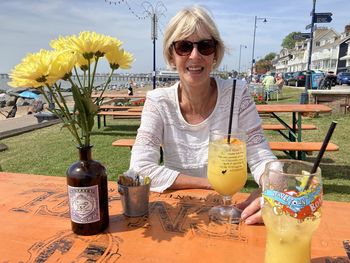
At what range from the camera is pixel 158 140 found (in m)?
1.88

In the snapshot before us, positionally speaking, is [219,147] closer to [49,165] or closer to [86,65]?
[86,65]

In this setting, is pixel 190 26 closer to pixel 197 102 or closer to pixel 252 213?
pixel 197 102

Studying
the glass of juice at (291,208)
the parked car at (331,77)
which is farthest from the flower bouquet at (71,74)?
the parked car at (331,77)

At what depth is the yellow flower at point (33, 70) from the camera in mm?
995

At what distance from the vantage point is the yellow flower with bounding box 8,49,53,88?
3.26 ft

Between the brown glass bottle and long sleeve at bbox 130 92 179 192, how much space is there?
1.21 ft

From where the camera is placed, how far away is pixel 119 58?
1245mm

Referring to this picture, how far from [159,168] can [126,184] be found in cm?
37

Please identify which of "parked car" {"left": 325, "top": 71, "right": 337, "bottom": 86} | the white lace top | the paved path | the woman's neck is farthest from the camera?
"parked car" {"left": 325, "top": 71, "right": 337, "bottom": 86}

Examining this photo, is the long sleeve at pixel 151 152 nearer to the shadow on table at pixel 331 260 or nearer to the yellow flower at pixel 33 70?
the yellow flower at pixel 33 70

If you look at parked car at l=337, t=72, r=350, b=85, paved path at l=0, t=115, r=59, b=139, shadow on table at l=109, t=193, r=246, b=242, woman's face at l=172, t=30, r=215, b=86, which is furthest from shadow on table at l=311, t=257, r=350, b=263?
parked car at l=337, t=72, r=350, b=85

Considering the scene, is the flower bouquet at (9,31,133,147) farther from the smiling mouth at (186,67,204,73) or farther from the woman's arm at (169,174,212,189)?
the smiling mouth at (186,67,204,73)

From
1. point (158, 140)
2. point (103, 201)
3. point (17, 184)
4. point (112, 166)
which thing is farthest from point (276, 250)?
point (112, 166)

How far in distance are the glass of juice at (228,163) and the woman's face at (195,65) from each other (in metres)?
0.71
